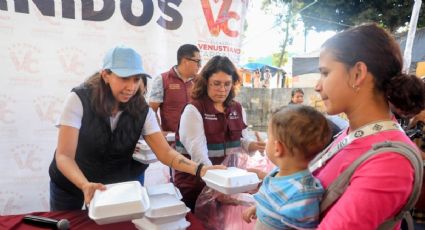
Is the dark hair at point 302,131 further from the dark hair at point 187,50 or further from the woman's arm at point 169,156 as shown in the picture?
the dark hair at point 187,50

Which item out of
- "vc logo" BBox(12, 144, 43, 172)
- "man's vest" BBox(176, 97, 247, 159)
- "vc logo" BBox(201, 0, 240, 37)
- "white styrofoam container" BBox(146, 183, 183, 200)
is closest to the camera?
"white styrofoam container" BBox(146, 183, 183, 200)

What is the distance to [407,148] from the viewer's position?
0.64 meters

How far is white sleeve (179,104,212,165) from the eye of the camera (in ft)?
5.26

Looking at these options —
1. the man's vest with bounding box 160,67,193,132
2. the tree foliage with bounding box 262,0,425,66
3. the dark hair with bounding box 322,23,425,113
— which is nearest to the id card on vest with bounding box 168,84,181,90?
the man's vest with bounding box 160,67,193,132

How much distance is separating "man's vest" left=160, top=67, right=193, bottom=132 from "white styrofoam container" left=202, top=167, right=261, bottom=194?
5.67ft

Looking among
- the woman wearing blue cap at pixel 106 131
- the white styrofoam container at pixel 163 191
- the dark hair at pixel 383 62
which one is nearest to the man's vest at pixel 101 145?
the woman wearing blue cap at pixel 106 131

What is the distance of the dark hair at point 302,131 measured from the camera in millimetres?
816

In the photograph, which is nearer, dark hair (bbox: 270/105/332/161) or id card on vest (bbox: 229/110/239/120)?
dark hair (bbox: 270/105/332/161)

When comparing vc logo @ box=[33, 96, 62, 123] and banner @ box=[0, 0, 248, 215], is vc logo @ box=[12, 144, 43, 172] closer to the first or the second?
banner @ box=[0, 0, 248, 215]

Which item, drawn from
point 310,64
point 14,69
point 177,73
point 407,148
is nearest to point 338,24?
point 310,64

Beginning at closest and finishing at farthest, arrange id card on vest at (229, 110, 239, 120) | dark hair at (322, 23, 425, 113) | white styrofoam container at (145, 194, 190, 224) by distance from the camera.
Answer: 1. dark hair at (322, 23, 425, 113)
2. white styrofoam container at (145, 194, 190, 224)
3. id card on vest at (229, 110, 239, 120)

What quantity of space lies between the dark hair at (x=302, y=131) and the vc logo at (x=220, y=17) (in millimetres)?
2502

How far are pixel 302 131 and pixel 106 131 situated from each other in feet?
3.57

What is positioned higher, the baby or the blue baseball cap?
the blue baseball cap
